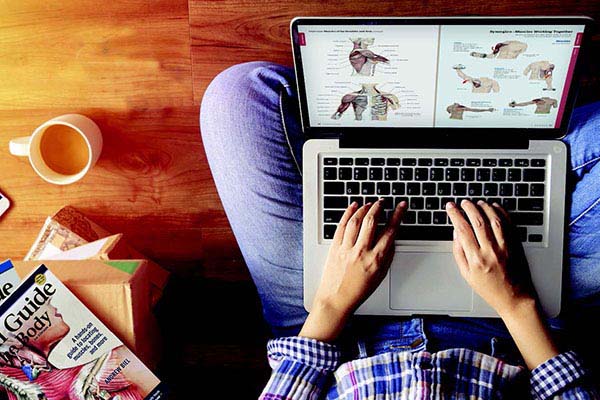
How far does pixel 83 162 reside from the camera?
120 cm

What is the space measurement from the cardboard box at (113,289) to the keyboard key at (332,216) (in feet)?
0.95

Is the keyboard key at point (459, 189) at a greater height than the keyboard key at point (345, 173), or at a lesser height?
lesser

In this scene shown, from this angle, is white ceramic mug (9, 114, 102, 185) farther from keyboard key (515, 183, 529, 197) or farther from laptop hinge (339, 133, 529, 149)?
keyboard key (515, 183, 529, 197)

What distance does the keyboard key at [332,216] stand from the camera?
3.28 feet

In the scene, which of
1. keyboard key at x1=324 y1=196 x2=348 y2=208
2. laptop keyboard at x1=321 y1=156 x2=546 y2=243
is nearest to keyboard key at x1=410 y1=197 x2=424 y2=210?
laptop keyboard at x1=321 y1=156 x2=546 y2=243

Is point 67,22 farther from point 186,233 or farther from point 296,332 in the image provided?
point 296,332

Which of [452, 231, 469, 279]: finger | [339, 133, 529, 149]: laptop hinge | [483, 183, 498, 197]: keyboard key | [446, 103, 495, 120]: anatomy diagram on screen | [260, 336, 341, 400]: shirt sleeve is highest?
[446, 103, 495, 120]: anatomy diagram on screen

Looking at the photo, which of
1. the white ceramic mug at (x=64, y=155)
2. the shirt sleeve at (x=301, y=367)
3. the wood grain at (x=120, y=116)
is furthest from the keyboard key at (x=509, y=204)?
the white ceramic mug at (x=64, y=155)

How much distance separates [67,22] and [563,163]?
925mm

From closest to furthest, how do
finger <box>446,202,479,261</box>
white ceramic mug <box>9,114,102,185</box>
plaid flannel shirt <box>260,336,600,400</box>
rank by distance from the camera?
plaid flannel shirt <box>260,336,600,400</box> < finger <box>446,202,479,261</box> < white ceramic mug <box>9,114,102,185</box>

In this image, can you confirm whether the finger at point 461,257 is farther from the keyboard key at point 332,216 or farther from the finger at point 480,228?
the keyboard key at point 332,216

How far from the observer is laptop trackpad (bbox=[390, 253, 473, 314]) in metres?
1.00

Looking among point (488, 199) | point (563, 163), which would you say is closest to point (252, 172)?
point (488, 199)

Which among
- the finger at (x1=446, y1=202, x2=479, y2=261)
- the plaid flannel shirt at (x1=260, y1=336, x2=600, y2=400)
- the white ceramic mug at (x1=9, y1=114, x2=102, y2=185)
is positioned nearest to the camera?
the plaid flannel shirt at (x1=260, y1=336, x2=600, y2=400)
